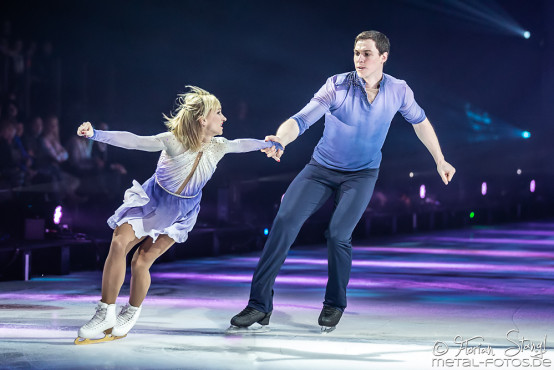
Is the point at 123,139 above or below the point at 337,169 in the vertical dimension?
above

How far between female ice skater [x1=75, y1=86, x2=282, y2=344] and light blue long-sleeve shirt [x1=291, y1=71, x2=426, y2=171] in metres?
0.39

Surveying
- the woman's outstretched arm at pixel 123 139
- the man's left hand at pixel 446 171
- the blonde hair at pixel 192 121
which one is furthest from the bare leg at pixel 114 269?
the man's left hand at pixel 446 171

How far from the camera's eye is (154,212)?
15.1 ft

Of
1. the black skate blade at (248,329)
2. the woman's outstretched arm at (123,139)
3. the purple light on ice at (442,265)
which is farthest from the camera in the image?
the purple light on ice at (442,265)

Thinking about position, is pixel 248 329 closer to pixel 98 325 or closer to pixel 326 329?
pixel 326 329

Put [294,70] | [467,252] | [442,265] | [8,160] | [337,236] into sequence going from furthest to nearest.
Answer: [294,70], [467,252], [8,160], [442,265], [337,236]

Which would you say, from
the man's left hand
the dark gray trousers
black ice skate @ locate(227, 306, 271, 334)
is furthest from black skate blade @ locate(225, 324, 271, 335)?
the man's left hand

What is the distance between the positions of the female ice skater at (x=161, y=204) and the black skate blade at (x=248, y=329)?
1.84 ft

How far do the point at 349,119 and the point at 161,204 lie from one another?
119cm

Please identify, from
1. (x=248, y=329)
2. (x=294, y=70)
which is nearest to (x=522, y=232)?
(x=294, y=70)

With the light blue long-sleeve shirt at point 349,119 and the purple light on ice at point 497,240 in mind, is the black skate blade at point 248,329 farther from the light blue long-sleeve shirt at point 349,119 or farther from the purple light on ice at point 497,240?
the purple light on ice at point 497,240

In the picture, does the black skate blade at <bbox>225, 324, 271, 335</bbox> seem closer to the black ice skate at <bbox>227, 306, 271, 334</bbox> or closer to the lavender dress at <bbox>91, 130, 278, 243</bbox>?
the black ice skate at <bbox>227, 306, 271, 334</bbox>

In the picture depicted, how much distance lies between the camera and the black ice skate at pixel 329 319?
4.88 metres

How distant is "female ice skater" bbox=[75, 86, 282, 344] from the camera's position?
4438 mm
